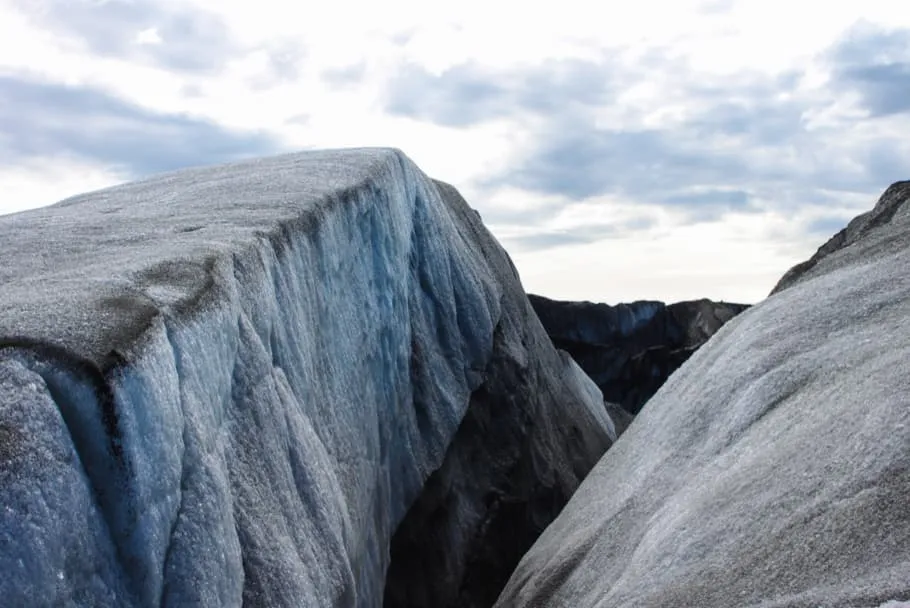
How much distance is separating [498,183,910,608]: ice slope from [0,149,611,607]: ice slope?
1.92 m

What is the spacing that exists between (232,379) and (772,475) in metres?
3.37

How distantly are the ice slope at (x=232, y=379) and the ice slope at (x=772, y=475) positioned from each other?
1.92 meters

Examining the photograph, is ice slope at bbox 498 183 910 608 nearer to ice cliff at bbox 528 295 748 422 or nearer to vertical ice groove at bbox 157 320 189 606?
vertical ice groove at bbox 157 320 189 606

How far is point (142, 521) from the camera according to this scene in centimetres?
515

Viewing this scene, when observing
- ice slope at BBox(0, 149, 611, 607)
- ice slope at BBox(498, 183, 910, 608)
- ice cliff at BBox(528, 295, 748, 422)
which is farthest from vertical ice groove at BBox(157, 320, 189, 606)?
ice cliff at BBox(528, 295, 748, 422)

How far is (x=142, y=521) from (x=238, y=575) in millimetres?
984

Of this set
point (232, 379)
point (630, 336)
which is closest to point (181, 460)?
point (232, 379)

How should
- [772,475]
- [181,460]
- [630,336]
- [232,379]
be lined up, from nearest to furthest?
[181,460] < [232,379] < [772,475] < [630,336]

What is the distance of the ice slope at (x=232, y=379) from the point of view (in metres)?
4.91

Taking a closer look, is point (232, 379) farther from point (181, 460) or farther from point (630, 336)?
point (630, 336)

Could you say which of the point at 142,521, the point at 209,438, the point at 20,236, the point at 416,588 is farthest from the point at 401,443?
the point at 142,521

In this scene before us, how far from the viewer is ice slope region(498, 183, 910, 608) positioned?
19.5 ft

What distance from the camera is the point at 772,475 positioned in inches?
279

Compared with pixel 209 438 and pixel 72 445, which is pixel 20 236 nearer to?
pixel 209 438
